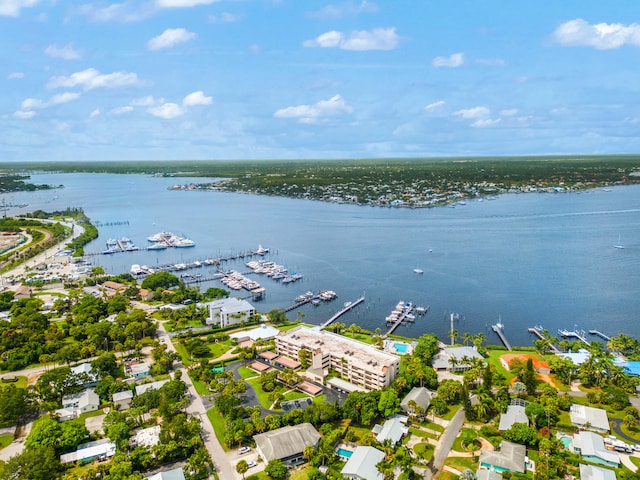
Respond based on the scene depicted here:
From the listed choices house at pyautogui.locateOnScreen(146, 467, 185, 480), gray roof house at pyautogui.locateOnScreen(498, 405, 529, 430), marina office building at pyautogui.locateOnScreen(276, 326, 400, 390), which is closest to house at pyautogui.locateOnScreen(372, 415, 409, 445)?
marina office building at pyautogui.locateOnScreen(276, 326, 400, 390)

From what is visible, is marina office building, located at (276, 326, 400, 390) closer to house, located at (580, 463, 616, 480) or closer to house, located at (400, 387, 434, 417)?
house, located at (400, 387, 434, 417)

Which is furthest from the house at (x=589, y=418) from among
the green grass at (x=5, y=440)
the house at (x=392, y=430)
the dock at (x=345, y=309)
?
the green grass at (x=5, y=440)

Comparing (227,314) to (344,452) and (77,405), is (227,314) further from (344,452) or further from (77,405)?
(344,452)

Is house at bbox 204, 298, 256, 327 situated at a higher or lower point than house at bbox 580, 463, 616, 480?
higher

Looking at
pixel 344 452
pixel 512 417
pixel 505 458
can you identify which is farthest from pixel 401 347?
pixel 505 458

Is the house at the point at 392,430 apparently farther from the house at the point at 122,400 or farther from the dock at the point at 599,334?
the dock at the point at 599,334

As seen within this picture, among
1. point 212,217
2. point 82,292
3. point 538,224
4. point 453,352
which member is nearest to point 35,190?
point 212,217
